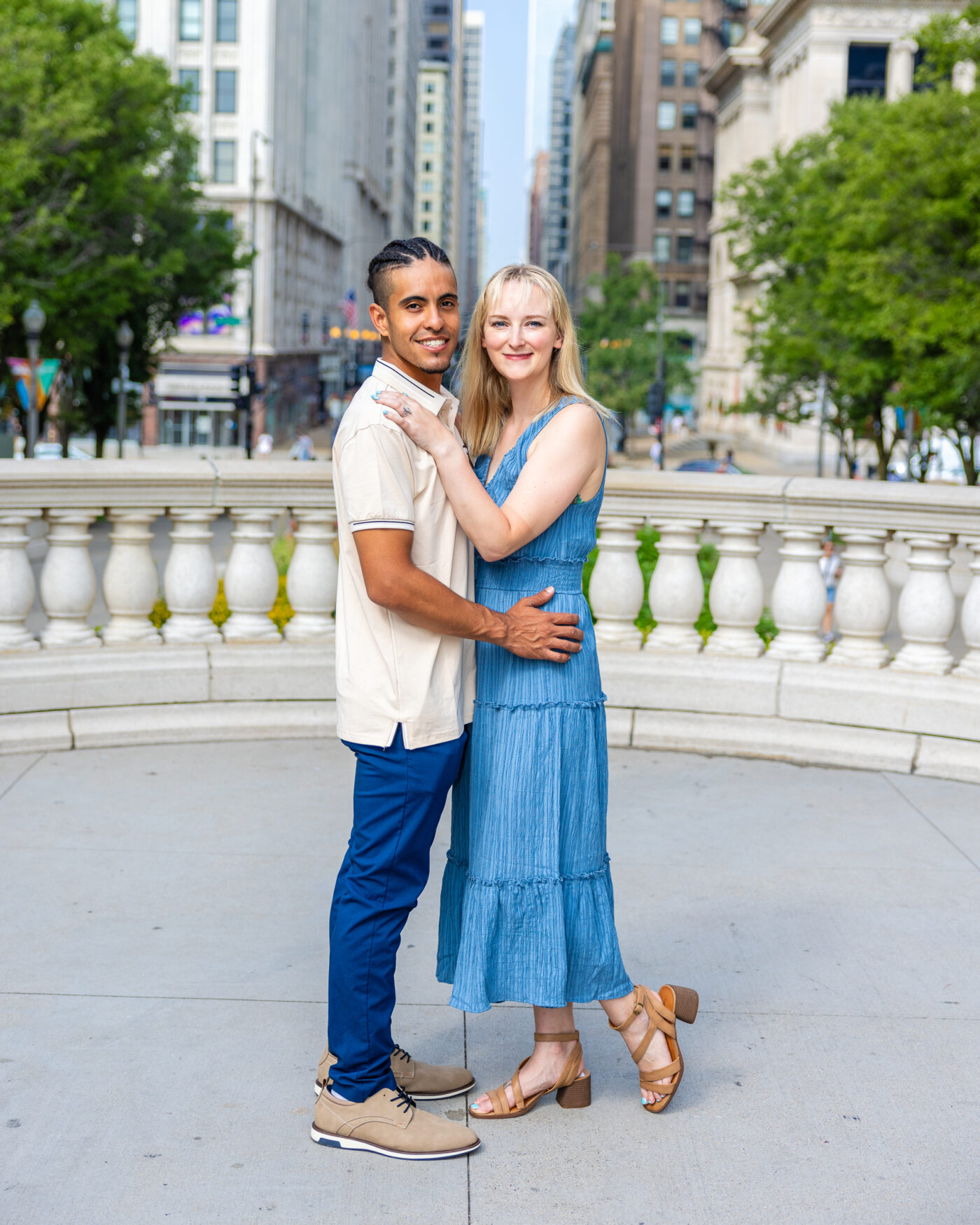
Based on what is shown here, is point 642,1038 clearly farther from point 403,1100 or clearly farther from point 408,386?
point 408,386

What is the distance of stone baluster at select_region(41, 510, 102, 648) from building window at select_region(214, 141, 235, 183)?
66.1m

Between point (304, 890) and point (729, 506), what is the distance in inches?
118

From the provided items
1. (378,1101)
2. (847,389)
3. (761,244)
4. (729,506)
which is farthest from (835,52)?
(378,1101)

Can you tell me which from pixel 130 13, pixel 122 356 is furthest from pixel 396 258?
pixel 130 13

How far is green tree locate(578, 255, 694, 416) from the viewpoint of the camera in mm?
75438

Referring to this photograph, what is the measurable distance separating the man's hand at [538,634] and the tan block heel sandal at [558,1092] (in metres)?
1.00

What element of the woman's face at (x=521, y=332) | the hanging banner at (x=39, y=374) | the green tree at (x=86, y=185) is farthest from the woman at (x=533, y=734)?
the green tree at (x=86, y=185)

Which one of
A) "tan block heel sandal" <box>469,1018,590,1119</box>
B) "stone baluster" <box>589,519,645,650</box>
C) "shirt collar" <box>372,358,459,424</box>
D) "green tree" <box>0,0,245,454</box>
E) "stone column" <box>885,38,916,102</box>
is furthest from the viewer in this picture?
"stone column" <box>885,38,916,102</box>

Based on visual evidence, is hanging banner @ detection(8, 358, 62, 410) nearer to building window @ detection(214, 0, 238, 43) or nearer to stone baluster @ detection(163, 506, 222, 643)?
stone baluster @ detection(163, 506, 222, 643)

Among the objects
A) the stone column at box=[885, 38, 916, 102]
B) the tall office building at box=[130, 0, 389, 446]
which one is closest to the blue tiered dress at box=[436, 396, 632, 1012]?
the tall office building at box=[130, 0, 389, 446]

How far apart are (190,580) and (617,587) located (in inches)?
83.2

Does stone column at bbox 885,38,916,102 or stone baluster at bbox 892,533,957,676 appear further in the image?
stone column at bbox 885,38,916,102

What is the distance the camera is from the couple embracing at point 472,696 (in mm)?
3260

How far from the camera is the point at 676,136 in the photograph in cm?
12106
